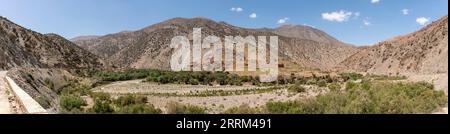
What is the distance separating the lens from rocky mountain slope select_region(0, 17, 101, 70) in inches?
2725

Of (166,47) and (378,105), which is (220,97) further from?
(166,47)

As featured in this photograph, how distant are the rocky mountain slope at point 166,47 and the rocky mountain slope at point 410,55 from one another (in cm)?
1996

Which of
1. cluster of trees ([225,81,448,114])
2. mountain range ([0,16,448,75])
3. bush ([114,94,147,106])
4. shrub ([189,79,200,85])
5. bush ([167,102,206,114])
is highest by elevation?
mountain range ([0,16,448,75])

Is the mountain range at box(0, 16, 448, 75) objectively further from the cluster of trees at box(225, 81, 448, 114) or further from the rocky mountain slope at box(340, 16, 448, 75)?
the cluster of trees at box(225, 81, 448, 114)

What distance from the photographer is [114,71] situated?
9800 centimetres

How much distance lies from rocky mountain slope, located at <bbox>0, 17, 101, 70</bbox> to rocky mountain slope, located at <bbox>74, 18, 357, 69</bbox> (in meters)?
31.8

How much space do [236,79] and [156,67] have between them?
49.6 meters

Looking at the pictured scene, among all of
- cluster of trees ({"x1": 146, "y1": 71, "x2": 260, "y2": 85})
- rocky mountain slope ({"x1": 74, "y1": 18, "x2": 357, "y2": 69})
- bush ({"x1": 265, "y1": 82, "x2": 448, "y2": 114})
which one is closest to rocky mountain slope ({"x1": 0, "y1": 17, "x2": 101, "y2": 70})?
cluster of trees ({"x1": 146, "y1": 71, "x2": 260, "y2": 85})

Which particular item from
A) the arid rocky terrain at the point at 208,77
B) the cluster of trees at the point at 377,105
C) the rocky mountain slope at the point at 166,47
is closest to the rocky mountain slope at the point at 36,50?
the arid rocky terrain at the point at 208,77

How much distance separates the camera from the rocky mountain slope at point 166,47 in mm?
138500

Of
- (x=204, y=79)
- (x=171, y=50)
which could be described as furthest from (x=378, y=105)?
(x=171, y=50)

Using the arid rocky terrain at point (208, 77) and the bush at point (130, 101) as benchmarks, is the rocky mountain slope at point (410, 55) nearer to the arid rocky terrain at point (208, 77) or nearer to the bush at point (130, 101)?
the arid rocky terrain at point (208, 77)
